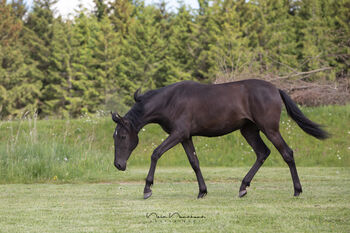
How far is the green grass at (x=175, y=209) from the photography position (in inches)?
225

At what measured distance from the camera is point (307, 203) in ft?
25.1

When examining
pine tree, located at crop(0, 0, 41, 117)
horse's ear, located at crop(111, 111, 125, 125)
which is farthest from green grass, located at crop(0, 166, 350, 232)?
pine tree, located at crop(0, 0, 41, 117)

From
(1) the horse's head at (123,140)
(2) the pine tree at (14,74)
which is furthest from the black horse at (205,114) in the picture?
(2) the pine tree at (14,74)

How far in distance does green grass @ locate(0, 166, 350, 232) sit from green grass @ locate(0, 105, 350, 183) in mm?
2311

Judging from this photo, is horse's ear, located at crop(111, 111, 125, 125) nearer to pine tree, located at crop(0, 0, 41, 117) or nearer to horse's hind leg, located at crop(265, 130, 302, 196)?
horse's hind leg, located at crop(265, 130, 302, 196)

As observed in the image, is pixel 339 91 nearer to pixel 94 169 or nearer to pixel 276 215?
pixel 94 169

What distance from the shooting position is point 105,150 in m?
18.3

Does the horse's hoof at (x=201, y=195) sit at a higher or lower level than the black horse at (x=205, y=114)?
lower

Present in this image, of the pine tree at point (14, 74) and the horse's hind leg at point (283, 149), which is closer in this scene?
the horse's hind leg at point (283, 149)

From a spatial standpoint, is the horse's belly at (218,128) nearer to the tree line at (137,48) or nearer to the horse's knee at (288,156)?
the horse's knee at (288,156)

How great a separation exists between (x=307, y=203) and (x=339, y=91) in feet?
45.5

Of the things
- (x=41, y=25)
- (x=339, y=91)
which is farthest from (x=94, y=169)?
(x=41, y=25)

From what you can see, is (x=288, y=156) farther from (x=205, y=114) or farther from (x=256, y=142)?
(x=205, y=114)

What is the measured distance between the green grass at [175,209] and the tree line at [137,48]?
2715 cm
